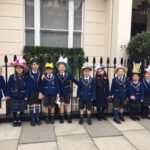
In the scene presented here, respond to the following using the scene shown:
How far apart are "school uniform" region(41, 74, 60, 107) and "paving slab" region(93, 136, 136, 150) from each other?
127 cm

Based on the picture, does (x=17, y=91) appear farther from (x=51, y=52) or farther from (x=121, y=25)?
(x=121, y=25)

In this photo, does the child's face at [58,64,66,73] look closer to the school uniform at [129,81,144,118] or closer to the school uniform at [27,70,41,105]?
the school uniform at [27,70,41,105]

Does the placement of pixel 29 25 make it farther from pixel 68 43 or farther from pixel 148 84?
pixel 148 84

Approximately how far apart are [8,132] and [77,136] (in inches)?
52.8

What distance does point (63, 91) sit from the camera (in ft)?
16.1

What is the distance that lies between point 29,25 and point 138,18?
17.3ft

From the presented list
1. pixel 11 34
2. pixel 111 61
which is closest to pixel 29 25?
pixel 11 34

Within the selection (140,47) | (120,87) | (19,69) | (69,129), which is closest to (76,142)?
(69,129)

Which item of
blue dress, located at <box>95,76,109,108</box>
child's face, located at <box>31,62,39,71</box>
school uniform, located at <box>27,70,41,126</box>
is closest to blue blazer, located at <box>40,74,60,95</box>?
school uniform, located at <box>27,70,41,126</box>

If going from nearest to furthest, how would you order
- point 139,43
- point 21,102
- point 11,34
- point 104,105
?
point 21,102 → point 104,105 → point 139,43 → point 11,34

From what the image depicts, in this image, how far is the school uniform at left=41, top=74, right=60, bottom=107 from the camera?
15.6 feet

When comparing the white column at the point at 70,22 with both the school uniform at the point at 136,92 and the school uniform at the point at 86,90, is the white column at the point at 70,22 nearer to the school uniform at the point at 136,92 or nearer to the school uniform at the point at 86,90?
the school uniform at the point at 86,90

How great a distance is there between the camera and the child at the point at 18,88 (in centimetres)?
462

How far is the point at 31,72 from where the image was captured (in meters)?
4.77
